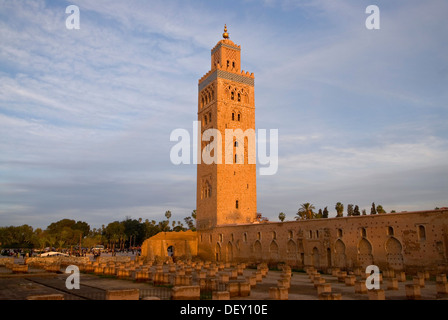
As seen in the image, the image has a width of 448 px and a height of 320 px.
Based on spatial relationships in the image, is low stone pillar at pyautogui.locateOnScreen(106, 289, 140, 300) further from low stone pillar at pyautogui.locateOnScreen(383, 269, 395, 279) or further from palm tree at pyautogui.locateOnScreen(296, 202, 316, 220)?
palm tree at pyautogui.locateOnScreen(296, 202, 316, 220)

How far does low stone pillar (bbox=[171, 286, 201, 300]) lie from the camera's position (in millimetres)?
11414

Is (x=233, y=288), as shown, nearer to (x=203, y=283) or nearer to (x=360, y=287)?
(x=203, y=283)

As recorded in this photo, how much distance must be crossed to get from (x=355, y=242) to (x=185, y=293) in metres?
14.2

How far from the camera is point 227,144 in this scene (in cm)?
4022

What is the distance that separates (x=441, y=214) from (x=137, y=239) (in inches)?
2534

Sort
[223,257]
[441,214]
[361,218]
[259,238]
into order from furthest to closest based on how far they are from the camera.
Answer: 1. [223,257]
2. [259,238]
3. [361,218]
4. [441,214]

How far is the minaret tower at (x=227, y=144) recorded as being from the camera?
128 ft

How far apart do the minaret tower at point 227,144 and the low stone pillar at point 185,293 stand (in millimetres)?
26143

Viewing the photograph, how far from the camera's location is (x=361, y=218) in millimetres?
21953

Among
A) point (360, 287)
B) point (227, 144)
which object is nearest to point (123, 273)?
point (360, 287)

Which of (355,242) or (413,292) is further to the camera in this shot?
(355,242)

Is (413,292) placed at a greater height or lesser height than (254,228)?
lesser
